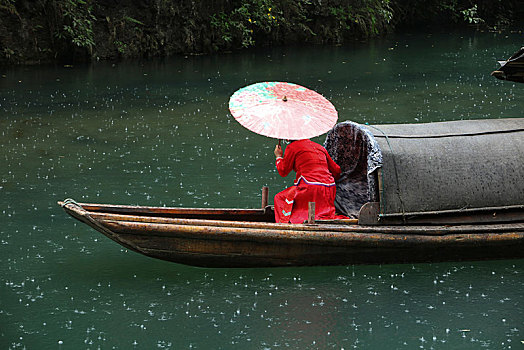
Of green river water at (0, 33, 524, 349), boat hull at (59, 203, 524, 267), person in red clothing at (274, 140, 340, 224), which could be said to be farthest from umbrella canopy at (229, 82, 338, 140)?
green river water at (0, 33, 524, 349)

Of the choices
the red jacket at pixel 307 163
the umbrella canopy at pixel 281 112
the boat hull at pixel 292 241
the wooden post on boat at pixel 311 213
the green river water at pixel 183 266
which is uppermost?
the umbrella canopy at pixel 281 112

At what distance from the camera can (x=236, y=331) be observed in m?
4.95

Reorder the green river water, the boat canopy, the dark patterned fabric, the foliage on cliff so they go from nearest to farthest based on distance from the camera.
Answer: the green river water → the boat canopy → the dark patterned fabric → the foliage on cliff

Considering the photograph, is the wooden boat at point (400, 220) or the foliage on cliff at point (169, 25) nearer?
the wooden boat at point (400, 220)

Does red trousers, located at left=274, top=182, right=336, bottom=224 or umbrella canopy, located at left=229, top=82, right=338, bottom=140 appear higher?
umbrella canopy, located at left=229, top=82, right=338, bottom=140

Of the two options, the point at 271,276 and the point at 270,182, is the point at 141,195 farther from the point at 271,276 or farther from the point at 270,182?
the point at 271,276

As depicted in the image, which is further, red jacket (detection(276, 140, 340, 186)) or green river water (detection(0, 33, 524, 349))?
red jacket (detection(276, 140, 340, 186))

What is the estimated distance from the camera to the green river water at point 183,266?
4969 millimetres

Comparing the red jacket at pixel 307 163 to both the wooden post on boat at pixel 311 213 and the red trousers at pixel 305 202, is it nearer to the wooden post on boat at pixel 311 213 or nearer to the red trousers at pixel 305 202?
the red trousers at pixel 305 202

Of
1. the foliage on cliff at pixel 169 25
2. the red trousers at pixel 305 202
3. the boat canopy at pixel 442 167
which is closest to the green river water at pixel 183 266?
the red trousers at pixel 305 202

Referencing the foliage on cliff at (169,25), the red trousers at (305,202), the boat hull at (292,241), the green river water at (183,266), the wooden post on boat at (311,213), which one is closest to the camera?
the green river water at (183,266)

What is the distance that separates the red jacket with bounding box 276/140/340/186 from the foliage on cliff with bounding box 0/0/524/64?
11.5 m

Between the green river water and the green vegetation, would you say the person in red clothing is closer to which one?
the green river water

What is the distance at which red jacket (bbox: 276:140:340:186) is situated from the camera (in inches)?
231
